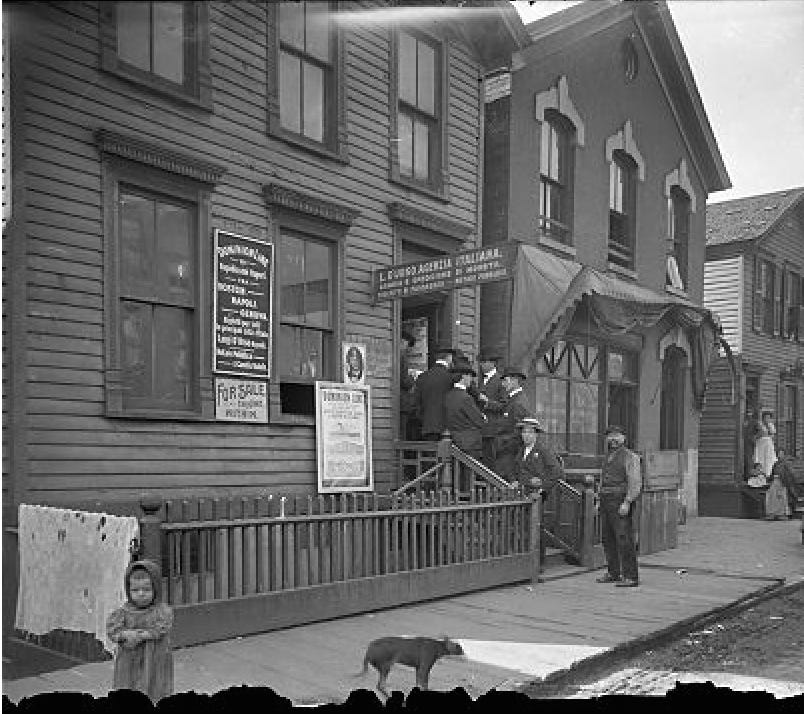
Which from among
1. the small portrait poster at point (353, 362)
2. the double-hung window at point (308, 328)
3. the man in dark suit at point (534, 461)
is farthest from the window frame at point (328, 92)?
the man in dark suit at point (534, 461)

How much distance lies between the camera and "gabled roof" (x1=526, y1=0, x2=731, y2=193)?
131 cm

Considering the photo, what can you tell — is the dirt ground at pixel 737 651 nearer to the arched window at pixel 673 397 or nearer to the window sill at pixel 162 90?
the arched window at pixel 673 397

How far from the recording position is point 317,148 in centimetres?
237

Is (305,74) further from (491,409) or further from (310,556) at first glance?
(491,409)

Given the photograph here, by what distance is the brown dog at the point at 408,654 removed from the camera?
1.88 metres

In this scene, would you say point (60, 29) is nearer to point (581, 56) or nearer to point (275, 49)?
point (275, 49)

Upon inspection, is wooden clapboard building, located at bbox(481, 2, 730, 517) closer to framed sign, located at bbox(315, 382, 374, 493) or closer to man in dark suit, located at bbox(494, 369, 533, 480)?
man in dark suit, located at bbox(494, 369, 533, 480)

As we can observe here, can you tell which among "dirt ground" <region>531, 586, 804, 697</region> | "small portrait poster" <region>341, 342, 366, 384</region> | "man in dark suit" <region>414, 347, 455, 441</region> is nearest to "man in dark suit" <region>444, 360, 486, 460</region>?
"man in dark suit" <region>414, 347, 455, 441</region>

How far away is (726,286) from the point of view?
11.4 feet

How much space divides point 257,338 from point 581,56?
1.69 metres

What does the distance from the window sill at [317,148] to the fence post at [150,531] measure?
198 centimetres

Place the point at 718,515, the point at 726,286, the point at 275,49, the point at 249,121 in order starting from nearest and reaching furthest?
the point at 275,49 < the point at 249,121 < the point at 726,286 < the point at 718,515

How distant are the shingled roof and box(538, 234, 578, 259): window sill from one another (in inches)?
111

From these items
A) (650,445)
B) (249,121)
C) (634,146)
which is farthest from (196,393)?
(650,445)
